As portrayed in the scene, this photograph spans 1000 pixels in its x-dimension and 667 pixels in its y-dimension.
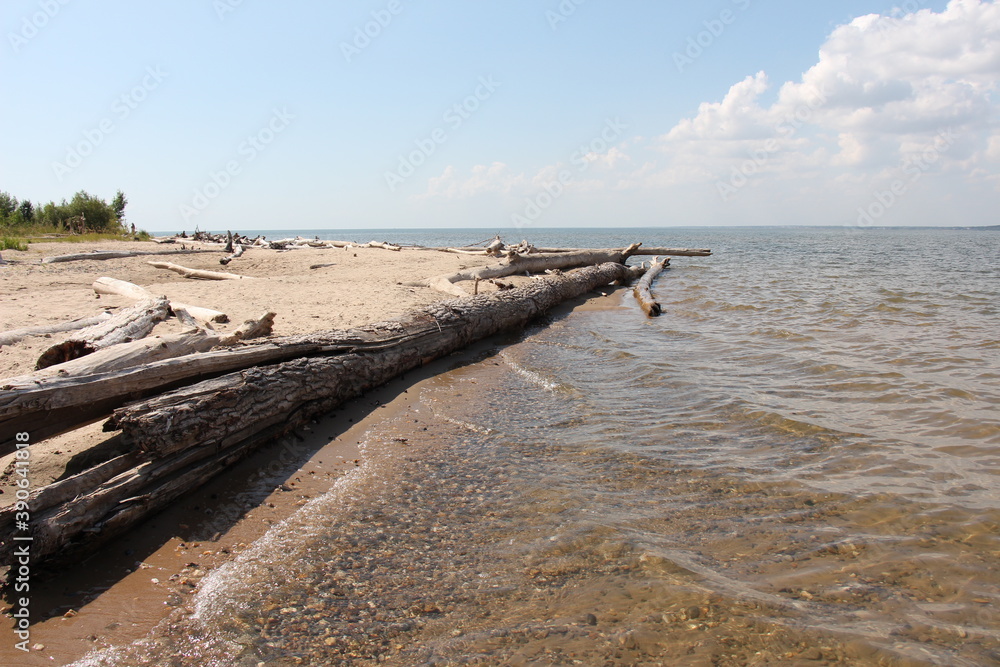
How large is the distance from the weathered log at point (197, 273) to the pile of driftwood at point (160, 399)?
6519 mm

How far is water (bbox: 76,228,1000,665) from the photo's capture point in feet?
8.68

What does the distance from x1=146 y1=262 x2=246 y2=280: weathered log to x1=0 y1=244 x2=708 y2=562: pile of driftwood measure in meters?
6.52

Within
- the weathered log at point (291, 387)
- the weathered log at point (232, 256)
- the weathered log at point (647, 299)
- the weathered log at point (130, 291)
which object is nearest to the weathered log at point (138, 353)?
the weathered log at point (291, 387)

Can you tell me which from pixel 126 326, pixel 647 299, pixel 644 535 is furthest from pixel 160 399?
pixel 647 299

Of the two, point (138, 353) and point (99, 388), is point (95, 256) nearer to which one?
point (138, 353)

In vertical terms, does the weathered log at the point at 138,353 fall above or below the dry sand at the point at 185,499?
above

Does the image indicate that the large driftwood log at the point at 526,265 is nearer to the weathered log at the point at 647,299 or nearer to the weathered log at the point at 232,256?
the weathered log at the point at 647,299

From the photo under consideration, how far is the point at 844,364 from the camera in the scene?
25.8 ft

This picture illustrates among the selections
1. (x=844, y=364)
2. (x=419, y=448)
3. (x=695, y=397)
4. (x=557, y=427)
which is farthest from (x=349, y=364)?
(x=844, y=364)

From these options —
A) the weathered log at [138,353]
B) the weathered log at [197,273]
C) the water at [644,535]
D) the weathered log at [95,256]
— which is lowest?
the water at [644,535]

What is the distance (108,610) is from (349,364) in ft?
10.6

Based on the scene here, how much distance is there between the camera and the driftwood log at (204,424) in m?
3.02

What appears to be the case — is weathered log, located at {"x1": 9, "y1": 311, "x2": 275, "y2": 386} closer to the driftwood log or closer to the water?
the driftwood log

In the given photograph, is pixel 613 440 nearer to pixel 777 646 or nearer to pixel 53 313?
pixel 777 646
